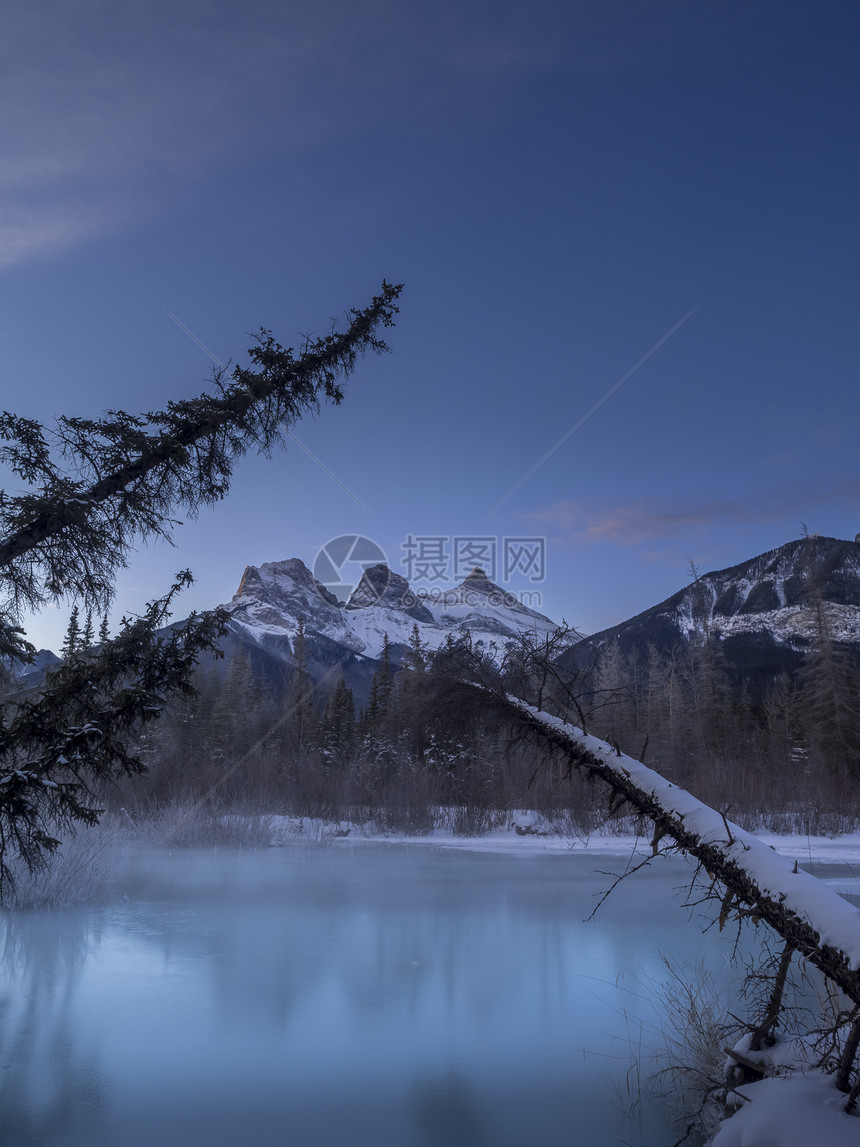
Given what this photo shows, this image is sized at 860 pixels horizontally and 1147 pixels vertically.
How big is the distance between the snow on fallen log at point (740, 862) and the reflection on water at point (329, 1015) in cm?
237

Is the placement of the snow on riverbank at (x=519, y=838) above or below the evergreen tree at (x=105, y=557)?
below

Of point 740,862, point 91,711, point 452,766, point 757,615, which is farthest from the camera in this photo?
point 757,615

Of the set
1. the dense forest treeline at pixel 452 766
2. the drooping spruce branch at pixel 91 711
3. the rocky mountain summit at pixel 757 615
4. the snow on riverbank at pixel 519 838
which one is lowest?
the snow on riverbank at pixel 519 838

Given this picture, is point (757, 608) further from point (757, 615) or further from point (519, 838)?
point (519, 838)

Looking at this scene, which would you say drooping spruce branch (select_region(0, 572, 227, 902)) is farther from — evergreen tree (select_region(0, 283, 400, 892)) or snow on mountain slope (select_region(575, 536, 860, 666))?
snow on mountain slope (select_region(575, 536, 860, 666))

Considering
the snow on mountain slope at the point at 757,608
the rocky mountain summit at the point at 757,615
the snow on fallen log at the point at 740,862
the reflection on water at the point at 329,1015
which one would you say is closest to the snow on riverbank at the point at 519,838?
the reflection on water at the point at 329,1015

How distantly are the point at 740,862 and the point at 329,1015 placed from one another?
5553 millimetres

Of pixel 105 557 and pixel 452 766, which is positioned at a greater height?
pixel 105 557

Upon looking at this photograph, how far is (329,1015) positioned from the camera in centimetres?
792

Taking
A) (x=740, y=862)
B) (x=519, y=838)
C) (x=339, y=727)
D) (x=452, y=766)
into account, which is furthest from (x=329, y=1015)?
(x=339, y=727)

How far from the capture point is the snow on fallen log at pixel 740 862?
12.0 ft

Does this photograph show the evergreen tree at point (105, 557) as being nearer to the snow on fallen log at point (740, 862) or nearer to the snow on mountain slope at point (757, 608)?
the snow on fallen log at point (740, 862)

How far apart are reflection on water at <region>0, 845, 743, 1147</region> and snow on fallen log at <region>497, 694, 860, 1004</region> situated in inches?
93.2

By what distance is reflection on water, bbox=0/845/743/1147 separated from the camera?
5430 mm
